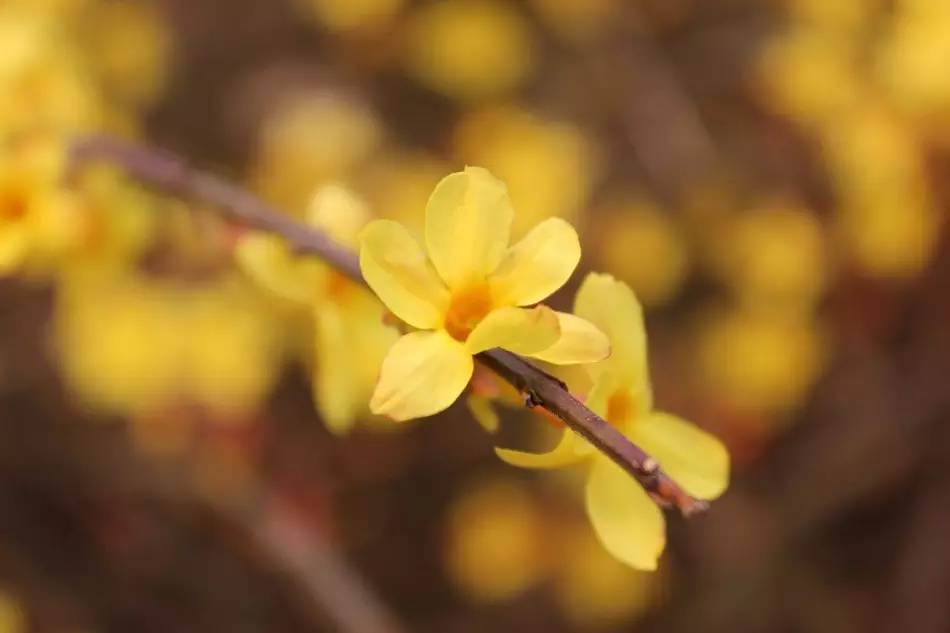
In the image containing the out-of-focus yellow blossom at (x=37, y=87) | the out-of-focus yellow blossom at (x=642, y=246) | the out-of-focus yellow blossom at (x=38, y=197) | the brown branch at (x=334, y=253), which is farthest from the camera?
the out-of-focus yellow blossom at (x=642, y=246)

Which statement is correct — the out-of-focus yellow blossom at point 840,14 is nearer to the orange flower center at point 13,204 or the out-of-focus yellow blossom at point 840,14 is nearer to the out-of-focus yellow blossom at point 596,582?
the out-of-focus yellow blossom at point 596,582

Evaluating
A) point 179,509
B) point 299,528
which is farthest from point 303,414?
point 299,528

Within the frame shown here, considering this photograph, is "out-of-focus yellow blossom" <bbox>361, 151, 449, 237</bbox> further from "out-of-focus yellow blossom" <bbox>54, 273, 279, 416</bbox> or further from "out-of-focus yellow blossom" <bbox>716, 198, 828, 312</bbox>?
"out-of-focus yellow blossom" <bbox>716, 198, 828, 312</bbox>

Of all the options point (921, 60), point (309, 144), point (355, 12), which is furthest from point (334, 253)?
point (355, 12)

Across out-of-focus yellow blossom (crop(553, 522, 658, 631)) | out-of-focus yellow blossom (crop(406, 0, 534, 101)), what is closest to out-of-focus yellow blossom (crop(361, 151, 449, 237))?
out-of-focus yellow blossom (crop(406, 0, 534, 101))

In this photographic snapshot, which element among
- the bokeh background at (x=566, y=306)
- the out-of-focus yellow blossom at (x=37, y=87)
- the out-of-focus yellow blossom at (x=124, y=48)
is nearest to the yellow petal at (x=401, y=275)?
the out-of-focus yellow blossom at (x=37, y=87)

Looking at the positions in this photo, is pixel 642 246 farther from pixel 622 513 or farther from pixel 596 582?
pixel 622 513
